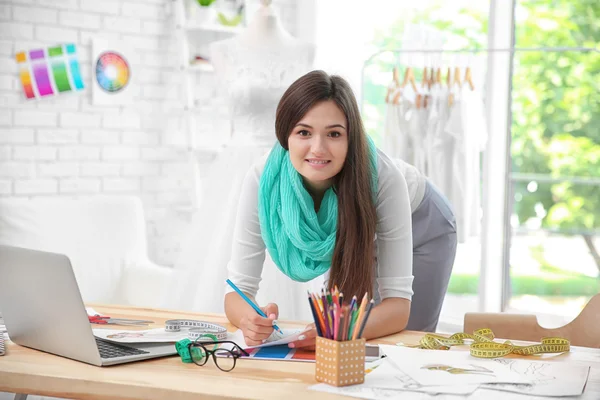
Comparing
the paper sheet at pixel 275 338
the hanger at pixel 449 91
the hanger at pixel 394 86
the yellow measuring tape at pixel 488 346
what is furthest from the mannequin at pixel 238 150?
the yellow measuring tape at pixel 488 346

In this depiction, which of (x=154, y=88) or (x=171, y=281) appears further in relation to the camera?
(x=154, y=88)

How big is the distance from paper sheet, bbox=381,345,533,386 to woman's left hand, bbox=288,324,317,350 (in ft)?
0.46

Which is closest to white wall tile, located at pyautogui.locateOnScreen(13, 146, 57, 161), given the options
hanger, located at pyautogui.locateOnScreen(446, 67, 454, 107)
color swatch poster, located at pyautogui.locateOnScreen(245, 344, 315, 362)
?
hanger, located at pyautogui.locateOnScreen(446, 67, 454, 107)

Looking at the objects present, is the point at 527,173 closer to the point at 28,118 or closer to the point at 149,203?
the point at 149,203

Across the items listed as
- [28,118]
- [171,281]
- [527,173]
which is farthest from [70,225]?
[527,173]

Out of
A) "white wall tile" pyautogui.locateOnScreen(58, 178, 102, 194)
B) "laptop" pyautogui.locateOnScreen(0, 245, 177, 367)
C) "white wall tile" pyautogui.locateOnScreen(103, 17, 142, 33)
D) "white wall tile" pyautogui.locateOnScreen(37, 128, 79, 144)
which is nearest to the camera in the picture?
"laptop" pyautogui.locateOnScreen(0, 245, 177, 367)

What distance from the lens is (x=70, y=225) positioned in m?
3.40

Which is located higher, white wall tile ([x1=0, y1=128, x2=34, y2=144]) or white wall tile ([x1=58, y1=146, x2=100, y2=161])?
white wall tile ([x1=0, y1=128, x2=34, y2=144])

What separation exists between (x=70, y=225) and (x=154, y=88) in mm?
1424

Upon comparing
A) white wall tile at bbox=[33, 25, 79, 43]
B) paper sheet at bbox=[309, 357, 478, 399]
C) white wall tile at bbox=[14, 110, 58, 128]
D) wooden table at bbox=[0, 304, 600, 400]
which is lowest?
wooden table at bbox=[0, 304, 600, 400]

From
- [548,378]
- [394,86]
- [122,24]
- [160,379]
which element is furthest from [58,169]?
[548,378]

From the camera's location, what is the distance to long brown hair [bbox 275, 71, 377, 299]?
1.82 metres

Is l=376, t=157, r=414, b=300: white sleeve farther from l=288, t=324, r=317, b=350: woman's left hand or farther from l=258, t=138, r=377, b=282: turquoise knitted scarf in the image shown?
l=288, t=324, r=317, b=350: woman's left hand

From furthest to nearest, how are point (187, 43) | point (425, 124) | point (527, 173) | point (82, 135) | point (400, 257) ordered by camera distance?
point (527, 173) → point (187, 43) → point (82, 135) → point (425, 124) → point (400, 257)
